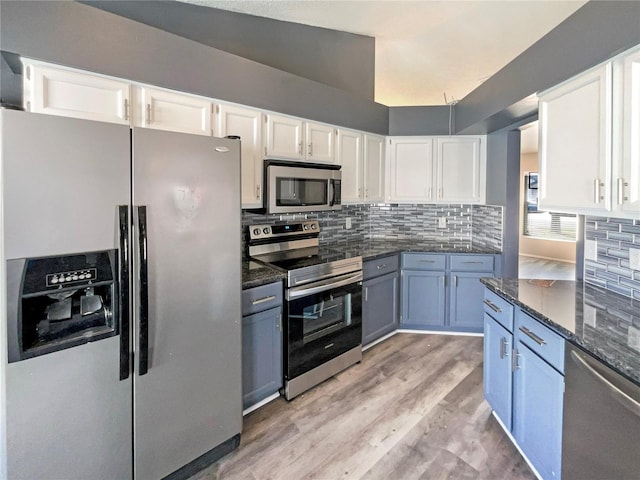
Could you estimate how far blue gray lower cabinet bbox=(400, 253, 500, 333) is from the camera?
3.57m

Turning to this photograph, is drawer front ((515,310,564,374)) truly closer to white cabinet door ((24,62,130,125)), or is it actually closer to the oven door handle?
the oven door handle

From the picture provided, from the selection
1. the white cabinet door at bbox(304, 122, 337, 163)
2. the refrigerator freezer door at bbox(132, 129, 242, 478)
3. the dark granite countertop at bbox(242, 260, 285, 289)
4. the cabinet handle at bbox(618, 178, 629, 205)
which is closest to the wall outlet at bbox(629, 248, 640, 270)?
the cabinet handle at bbox(618, 178, 629, 205)

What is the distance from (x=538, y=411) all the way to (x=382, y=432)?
921 mm

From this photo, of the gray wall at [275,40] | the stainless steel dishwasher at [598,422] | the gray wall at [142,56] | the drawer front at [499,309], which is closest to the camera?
the stainless steel dishwasher at [598,422]

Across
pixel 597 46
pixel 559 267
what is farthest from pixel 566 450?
pixel 559 267

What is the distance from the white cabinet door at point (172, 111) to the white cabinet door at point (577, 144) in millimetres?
2178

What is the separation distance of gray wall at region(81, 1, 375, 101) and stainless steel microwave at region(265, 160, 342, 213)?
3.25 feet

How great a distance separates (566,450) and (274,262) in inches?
79.5

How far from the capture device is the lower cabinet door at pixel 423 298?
3648 millimetres

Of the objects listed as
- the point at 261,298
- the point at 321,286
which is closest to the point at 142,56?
the point at 261,298

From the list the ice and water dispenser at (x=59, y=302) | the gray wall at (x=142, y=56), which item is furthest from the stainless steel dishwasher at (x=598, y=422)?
the gray wall at (x=142, y=56)

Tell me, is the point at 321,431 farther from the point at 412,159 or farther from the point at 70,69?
the point at 412,159

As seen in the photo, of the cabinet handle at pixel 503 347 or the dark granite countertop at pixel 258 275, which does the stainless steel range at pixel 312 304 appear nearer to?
the dark granite countertop at pixel 258 275

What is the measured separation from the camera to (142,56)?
6.41ft
